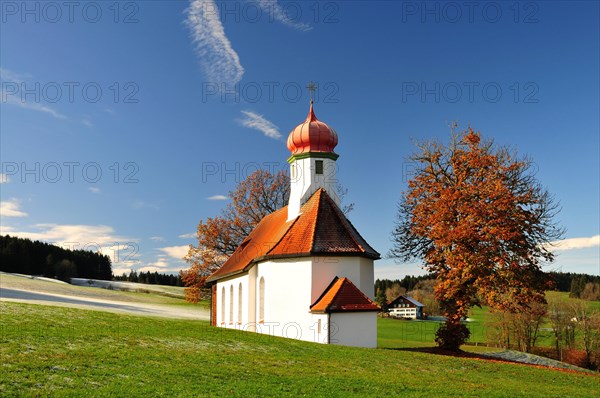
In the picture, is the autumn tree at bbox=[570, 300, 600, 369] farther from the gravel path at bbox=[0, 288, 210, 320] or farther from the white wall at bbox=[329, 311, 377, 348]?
the gravel path at bbox=[0, 288, 210, 320]

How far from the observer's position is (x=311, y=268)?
87.0 feet

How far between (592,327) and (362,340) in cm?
3501

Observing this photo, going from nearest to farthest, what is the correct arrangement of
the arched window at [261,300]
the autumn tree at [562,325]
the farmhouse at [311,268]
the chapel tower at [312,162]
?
1. the farmhouse at [311,268]
2. the arched window at [261,300]
3. the chapel tower at [312,162]
4. the autumn tree at [562,325]

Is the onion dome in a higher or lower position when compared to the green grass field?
higher

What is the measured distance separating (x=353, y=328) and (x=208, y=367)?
10.1 m

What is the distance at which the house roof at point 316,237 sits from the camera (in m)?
27.0

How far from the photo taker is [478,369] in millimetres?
21516

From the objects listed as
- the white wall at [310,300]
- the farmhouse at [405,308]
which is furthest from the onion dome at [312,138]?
the farmhouse at [405,308]

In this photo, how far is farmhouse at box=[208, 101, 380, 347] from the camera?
977 inches

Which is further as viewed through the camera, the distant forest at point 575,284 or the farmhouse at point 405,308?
the farmhouse at point 405,308

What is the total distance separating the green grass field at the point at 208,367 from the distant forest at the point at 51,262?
218 ft

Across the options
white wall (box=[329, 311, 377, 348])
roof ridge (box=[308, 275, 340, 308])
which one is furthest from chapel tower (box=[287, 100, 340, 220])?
white wall (box=[329, 311, 377, 348])

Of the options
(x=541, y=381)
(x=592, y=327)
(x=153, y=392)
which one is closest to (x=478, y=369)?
(x=541, y=381)

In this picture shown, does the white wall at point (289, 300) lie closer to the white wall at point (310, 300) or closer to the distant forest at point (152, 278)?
the white wall at point (310, 300)
